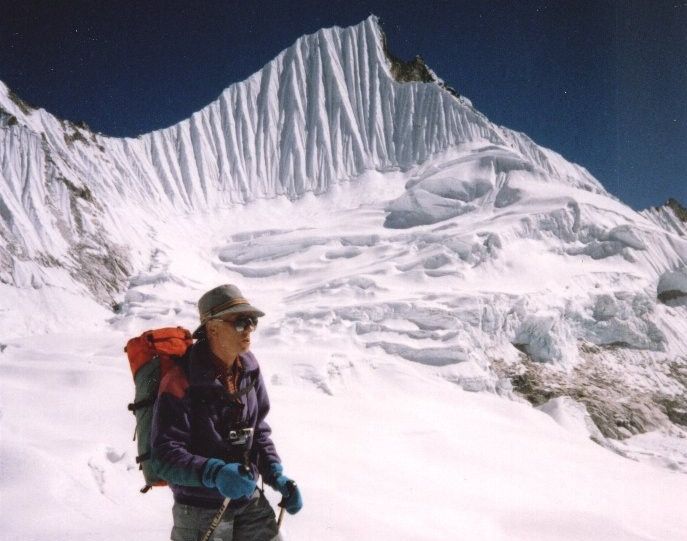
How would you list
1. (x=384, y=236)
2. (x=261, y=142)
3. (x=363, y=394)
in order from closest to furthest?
(x=363, y=394), (x=384, y=236), (x=261, y=142)

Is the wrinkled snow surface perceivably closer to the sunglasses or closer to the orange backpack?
the orange backpack

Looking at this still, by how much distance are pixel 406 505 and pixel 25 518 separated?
4.03 meters

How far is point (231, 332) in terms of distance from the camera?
2.48 m

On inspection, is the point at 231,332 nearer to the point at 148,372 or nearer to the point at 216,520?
the point at 148,372

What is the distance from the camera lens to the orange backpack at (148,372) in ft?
7.75

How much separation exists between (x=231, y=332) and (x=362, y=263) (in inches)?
916

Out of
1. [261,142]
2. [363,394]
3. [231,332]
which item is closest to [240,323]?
[231,332]

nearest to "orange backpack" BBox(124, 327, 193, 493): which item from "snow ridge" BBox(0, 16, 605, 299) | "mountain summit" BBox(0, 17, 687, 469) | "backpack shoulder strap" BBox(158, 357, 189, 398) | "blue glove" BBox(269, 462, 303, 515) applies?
"backpack shoulder strap" BBox(158, 357, 189, 398)

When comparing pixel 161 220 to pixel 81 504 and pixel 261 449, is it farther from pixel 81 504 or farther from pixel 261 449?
pixel 261 449

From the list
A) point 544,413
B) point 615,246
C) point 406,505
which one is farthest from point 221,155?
point 406,505

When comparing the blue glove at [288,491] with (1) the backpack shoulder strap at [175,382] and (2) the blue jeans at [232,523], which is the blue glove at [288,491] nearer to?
(2) the blue jeans at [232,523]

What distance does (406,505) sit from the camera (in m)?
6.26

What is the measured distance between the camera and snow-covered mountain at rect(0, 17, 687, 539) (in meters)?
15.5

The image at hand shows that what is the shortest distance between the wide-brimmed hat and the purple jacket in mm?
155
